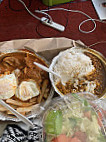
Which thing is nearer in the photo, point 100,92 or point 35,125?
point 35,125

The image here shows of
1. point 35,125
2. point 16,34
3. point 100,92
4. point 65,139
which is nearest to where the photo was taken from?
point 65,139

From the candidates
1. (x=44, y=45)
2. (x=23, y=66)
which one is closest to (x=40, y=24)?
(x=44, y=45)

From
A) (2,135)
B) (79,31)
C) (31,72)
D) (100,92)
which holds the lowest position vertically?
(2,135)

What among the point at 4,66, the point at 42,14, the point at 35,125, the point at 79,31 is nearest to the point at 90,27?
the point at 79,31

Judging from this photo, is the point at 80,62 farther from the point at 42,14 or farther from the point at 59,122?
the point at 42,14

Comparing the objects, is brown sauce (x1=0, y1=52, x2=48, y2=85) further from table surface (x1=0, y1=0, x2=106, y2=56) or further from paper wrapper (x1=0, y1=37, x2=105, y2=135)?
table surface (x1=0, y1=0, x2=106, y2=56)

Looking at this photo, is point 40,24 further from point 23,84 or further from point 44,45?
point 23,84

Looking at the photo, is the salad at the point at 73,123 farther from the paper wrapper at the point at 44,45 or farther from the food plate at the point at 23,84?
the paper wrapper at the point at 44,45

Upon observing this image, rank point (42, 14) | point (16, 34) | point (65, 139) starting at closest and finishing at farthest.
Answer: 1. point (65, 139)
2. point (16, 34)
3. point (42, 14)
